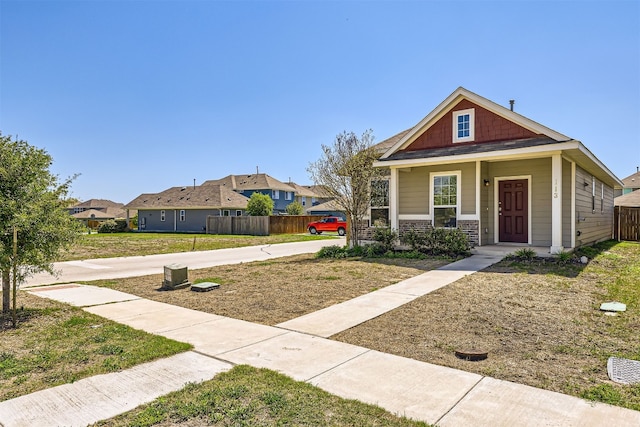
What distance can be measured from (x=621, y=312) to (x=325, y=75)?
45.9 feet

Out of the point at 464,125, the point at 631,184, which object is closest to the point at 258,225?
the point at 464,125

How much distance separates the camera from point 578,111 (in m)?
17.1

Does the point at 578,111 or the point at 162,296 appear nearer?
the point at 162,296

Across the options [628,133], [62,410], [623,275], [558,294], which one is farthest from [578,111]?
[62,410]

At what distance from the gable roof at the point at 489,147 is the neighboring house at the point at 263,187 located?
31.8m

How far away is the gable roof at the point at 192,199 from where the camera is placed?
131ft

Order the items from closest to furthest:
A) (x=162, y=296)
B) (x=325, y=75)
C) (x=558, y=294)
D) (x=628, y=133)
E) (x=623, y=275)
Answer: (x=558, y=294)
(x=162, y=296)
(x=623, y=275)
(x=325, y=75)
(x=628, y=133)

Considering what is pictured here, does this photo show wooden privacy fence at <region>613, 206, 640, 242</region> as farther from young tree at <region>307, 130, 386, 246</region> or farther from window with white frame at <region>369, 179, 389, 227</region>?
young tree at <region>307, 130, 386, 246</region>

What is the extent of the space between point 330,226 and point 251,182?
18671 mm

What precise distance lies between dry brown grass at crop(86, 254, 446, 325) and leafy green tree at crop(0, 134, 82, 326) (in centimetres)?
231

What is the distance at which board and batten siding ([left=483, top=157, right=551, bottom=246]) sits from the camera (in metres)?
12.9

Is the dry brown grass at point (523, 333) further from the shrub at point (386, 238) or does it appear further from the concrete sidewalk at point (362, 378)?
the shrub at point (386, 238)

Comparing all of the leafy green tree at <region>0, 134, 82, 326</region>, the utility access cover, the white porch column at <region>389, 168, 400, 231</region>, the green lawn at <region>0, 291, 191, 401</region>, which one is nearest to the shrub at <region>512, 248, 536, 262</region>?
the white porch column at <region>389, 168, 400, 231</region>

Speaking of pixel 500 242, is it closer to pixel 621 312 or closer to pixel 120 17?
pixel 621 312
